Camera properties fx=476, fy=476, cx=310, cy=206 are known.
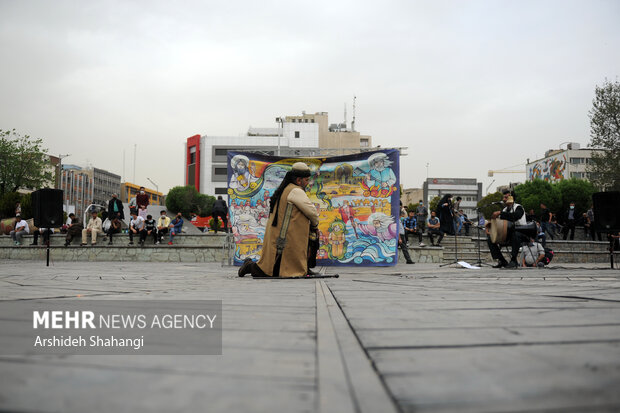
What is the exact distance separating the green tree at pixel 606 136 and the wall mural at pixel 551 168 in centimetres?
6896

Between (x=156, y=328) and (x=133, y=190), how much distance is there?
445 feet

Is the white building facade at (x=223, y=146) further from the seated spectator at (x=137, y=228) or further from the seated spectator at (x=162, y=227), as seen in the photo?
the seated spectator at (x=137, y=228)

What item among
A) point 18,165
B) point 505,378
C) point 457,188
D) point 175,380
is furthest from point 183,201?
point 457,188

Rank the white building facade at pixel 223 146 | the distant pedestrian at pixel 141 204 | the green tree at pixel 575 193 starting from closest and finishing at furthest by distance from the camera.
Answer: the distant pedestrian at pixel 141 204 → the green tree at pixel 575 193 → the white building facade at pixel 223 146

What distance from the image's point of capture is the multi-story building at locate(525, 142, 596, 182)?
9906 centimetres

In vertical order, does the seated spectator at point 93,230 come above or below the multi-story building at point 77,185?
below

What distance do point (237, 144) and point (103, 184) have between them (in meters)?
68.3

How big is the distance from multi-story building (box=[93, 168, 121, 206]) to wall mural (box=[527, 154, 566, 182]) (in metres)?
110

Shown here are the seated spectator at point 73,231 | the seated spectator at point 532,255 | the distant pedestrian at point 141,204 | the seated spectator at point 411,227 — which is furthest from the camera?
the distant pedestrian at point 141,204

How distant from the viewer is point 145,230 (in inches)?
691

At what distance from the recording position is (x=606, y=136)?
33312 mm

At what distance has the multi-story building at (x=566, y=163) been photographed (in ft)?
325

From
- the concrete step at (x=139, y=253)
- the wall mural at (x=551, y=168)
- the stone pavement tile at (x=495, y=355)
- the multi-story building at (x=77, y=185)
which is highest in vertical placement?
the wall mural at (x=551, y=168)

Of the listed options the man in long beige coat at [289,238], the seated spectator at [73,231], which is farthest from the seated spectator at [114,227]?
the man in long beige coat at [289,238]
